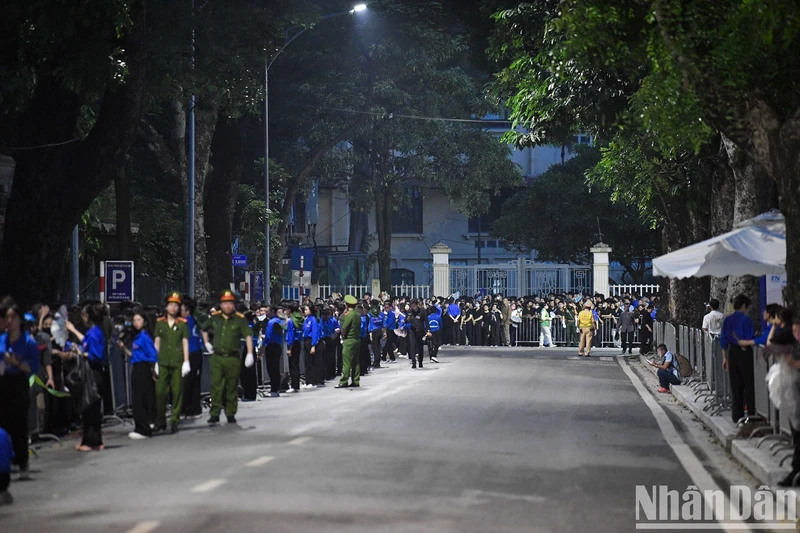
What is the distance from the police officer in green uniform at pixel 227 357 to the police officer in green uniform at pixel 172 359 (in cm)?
76

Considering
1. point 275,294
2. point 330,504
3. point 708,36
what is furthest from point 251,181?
point 330,504

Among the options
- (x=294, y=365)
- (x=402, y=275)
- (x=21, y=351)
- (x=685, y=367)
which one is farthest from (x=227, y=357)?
(x=402, y=275)

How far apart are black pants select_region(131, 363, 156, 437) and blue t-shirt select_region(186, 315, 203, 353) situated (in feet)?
8.68

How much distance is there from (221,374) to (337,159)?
131ft

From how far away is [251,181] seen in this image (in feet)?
167

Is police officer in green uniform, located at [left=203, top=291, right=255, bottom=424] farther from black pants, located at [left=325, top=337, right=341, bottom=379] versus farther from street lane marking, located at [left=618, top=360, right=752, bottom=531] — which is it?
black pants, located at [left=325, top=337, right=341, bottom=379]

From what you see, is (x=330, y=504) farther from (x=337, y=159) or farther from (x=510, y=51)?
(x=337, y=159)

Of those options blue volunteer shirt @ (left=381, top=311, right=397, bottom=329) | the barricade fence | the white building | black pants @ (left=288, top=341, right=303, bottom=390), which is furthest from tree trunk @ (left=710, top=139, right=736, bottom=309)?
the white building

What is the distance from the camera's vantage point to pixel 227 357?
1822 cm

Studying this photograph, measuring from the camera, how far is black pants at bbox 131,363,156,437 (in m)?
16.7

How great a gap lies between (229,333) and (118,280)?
7.46m

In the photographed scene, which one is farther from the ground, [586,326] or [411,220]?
[411,220]

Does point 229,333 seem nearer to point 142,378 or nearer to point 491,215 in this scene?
point 142,378

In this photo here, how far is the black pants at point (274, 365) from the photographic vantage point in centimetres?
2427
